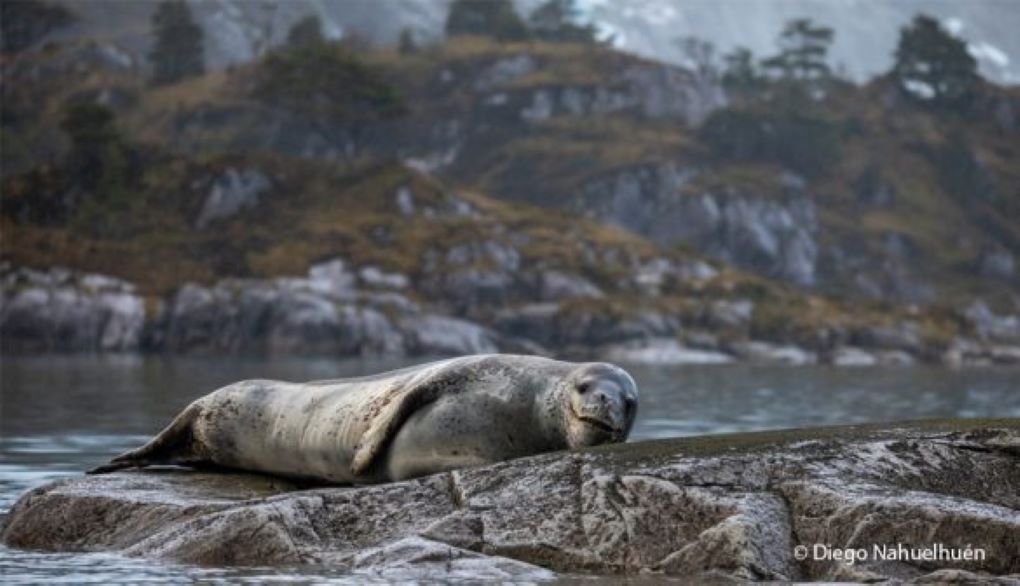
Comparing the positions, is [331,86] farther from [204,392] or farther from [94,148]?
[204,392]

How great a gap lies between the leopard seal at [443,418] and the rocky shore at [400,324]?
82888 mm

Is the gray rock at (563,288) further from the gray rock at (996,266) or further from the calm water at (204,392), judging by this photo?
the gray rock at (996,266)

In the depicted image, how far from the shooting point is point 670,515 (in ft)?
42.0

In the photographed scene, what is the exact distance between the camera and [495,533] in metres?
13.2

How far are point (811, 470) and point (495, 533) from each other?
2.55 m

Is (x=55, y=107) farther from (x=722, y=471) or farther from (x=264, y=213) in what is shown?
(x=722, y=471)

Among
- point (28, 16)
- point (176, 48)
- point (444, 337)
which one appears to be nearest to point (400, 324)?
point (444, 337)

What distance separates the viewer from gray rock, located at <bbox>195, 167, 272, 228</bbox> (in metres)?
128

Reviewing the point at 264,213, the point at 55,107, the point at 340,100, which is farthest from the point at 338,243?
the point at 55,107

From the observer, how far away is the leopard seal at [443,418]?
14.8 meters

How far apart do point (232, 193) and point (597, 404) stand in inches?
4645

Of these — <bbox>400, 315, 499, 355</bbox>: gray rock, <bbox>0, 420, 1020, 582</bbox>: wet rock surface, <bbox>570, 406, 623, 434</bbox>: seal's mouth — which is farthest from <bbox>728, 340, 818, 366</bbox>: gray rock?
<bbox>0, 420, 1020, 582</bbox>: wet rock surface

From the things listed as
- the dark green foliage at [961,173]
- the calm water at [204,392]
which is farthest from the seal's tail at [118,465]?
the dark green foliage at [961,173]

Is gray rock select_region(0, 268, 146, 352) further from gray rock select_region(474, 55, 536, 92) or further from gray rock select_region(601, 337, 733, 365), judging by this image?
gray rock select_region(474, 55, 536, 92)
